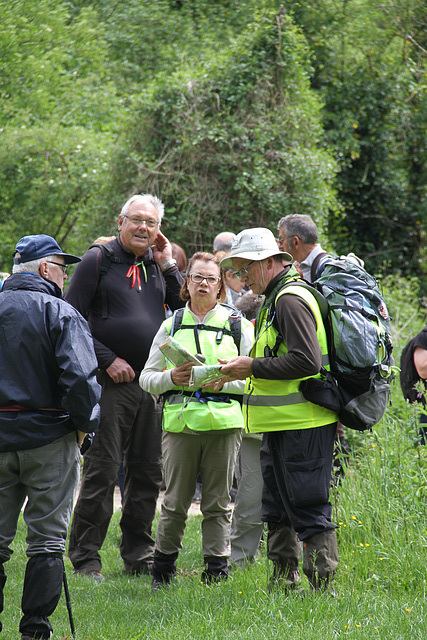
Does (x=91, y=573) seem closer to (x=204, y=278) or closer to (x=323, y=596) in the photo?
(x=323, y=596)

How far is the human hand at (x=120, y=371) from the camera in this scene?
16.3 ft

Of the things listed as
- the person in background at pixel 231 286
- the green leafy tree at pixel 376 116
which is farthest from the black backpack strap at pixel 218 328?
the green leafy tree at pixel 376 116

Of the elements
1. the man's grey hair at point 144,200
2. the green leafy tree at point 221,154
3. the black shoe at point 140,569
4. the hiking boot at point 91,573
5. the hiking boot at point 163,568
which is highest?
the green leafy tree at point 221,154

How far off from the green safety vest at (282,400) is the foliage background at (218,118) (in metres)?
7.03

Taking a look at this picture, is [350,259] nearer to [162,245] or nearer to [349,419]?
[349,419]

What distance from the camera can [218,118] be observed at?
436 inches

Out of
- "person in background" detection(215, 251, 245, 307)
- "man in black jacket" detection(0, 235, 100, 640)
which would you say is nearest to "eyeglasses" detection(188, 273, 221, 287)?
"man in black jacket" detection(0, 235, 100, 640)

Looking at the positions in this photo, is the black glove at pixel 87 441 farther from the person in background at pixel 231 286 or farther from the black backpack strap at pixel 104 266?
the person in background at pixel 231 286

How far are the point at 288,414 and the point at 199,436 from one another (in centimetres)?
96

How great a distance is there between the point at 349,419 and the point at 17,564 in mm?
2937

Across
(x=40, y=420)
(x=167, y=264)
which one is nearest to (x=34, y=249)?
(x=40, y=420)

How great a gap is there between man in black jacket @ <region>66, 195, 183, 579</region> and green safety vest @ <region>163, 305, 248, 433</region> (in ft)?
1.58

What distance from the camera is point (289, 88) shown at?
38.4 feet

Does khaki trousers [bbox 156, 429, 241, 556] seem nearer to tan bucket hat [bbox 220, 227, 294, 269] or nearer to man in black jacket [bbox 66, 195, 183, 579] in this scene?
man in black jacket [bbox 66, 195, 183, 579]
